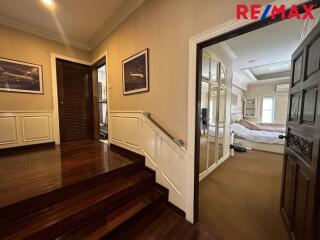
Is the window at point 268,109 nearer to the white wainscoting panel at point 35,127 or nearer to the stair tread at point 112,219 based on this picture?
the stair tread at point 112,219

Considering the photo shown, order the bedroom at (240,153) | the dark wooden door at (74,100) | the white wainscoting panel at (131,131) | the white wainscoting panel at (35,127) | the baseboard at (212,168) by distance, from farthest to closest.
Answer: the dark wooden door at (74,100) → the white wainscoting panel at (35,127) → the baseboard at (212,168) → the white wainscoting panel at (131,131) → the bedroom at (240,153)

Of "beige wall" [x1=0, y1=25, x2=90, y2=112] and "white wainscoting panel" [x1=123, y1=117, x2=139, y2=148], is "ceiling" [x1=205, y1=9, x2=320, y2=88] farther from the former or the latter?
"beige wall" [x1=0, y1=25, x2=90, y2=112]

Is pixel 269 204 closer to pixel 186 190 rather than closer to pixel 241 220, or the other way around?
pixel 241 220

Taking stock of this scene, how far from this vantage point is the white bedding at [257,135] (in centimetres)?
434

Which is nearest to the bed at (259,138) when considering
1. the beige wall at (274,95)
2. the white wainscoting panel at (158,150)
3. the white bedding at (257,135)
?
the white bedding at (257,135)

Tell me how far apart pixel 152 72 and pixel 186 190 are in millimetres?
1697

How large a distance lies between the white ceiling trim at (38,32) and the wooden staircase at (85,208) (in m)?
3.48

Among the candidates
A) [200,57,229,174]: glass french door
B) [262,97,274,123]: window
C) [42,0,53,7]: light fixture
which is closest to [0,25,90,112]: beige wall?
[42,0,53,7]: light fixture

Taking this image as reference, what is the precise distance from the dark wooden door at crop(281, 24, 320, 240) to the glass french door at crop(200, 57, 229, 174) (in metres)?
1.32

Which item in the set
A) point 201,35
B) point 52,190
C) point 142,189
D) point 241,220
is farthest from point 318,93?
point 52,190

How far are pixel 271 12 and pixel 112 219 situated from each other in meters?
2.37

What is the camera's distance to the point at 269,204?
1.99m

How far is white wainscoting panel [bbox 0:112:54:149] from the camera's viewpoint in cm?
287

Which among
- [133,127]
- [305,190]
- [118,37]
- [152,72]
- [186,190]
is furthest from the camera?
[118,37]
